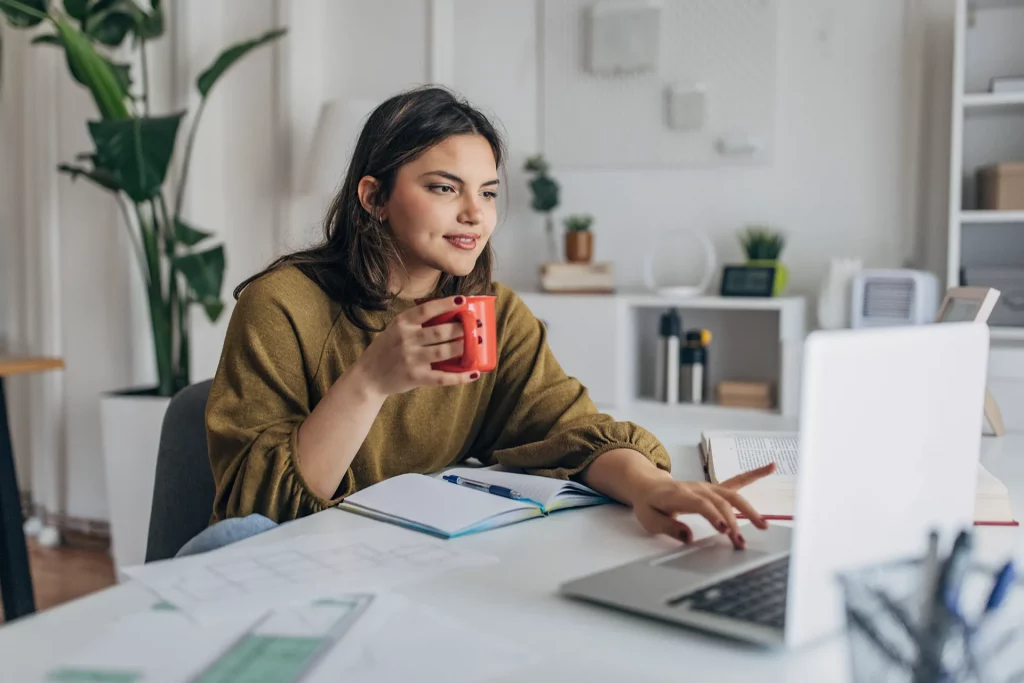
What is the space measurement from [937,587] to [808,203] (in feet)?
8.48

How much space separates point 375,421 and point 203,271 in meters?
1.72

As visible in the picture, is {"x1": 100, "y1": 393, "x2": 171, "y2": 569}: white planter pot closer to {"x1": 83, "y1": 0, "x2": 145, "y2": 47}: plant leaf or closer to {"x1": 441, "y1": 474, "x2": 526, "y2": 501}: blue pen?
{"x1": 83, "y1": 0, "x2": 145, "y2": 47}: plant leaf

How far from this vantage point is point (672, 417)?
2.80m

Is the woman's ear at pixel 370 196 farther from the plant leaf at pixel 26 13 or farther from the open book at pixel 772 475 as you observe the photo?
the plant leaf at pixel 26 13

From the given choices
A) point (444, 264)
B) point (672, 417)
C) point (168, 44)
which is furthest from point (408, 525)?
point (168, 44)

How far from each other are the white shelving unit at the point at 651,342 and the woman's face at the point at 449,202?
1496mm

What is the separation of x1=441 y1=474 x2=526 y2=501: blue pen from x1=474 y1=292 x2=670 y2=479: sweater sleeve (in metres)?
0.10

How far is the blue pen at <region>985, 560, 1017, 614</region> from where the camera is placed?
53cm

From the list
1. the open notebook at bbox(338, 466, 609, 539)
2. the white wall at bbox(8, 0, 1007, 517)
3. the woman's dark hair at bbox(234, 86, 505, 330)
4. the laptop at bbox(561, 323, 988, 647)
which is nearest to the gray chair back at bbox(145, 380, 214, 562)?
the woman's dark hair at bbox(234, 86, 505, 330)

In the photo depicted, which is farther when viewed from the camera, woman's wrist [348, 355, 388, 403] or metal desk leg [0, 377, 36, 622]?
metal desk leg [0, 377, 36, 622]

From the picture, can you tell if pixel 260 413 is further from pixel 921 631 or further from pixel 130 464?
pixel 130 464

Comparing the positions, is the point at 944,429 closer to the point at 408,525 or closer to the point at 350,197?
the point at 408,525

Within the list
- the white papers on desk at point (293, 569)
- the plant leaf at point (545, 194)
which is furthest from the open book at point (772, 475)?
the plant leaf at point (545, 194)

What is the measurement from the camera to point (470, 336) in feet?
3.30
